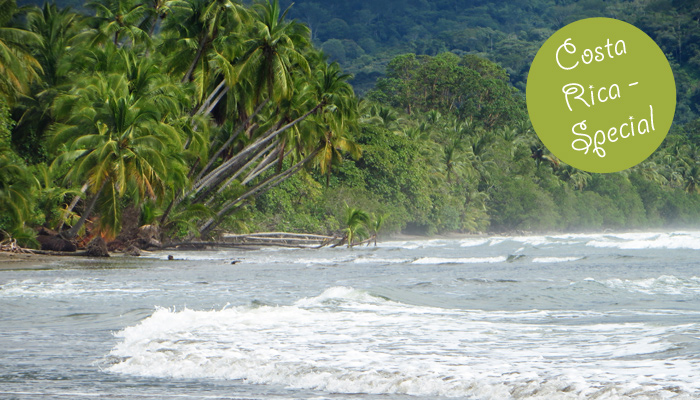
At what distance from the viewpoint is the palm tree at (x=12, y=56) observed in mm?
19016

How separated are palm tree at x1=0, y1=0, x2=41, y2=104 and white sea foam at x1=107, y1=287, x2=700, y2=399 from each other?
1296 cm

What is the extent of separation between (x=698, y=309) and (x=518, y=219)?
53746 mm

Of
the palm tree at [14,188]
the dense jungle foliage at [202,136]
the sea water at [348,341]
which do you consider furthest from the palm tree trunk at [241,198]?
the sea water at [348,341]

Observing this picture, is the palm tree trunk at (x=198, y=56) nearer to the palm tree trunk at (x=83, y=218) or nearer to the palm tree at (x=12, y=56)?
the palm tree at (x=12, y=56)

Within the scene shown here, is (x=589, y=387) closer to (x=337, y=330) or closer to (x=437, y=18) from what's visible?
(x=337, y=330)

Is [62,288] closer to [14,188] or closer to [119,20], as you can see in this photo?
[14,188]

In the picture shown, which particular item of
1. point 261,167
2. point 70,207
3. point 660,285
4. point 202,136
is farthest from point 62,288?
point 261,167

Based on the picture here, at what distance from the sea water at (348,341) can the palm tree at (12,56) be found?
24.1ft

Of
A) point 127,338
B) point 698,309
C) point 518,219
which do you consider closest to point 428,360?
point 127,338

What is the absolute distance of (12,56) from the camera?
18953 millimetres

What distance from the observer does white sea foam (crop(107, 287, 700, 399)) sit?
16.7 feet

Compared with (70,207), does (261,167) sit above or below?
above

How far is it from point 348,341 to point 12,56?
1532 centimetres

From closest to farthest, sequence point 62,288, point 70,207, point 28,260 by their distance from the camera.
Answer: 1. point 62,288
2. point 28,260
3. point 70,207
